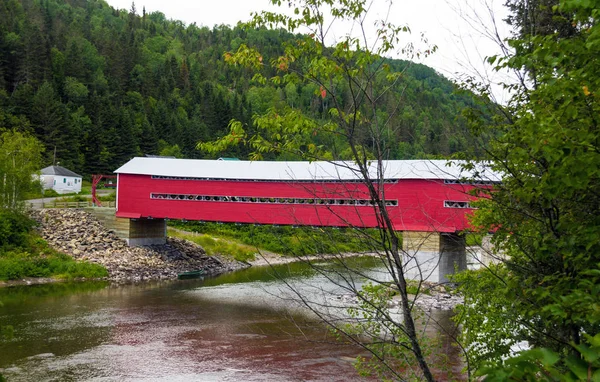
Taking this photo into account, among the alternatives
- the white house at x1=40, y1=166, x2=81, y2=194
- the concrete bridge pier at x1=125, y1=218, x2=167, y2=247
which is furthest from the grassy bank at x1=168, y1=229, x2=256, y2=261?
the white house at x1=40, y1=166, x2=81, y2=194

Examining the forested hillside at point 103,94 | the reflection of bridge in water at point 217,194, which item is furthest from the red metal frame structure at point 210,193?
the forested hillside at point 103,94

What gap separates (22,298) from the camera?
17500 millimetres

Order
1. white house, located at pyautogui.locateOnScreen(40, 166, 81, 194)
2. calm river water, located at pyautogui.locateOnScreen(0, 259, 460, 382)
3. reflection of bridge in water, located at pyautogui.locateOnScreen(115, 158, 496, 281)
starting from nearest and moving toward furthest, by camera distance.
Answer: calm river water, located at pyautogui.locateOnScreen(0, 259, 460, 382) < reflection of bridge in water, located at pyautogui.locateOnScreen(115, 158, 496, 281) < white house, located at pyautogui.locateOnScreen(40, 166, 81, 194)

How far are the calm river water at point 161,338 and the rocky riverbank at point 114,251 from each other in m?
3.43

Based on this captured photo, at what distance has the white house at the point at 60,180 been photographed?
37094mm

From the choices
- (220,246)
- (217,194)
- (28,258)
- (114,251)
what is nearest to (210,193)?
(217,194)

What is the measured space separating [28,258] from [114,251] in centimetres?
391

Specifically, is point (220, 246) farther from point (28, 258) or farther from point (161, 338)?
point (161, 338)

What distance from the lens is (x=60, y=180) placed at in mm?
37781

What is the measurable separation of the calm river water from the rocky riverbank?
11.3ft

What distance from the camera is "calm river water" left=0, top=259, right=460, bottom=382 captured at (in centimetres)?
1042

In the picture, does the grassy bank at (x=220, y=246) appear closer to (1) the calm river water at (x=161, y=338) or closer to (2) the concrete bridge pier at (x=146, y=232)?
(2) the concrete bridge pier at (x=146, y=232)

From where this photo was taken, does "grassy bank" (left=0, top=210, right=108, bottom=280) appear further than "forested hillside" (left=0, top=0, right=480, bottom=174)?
No

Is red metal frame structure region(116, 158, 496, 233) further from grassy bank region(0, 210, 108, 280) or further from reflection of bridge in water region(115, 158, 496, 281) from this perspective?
grassy bank region(0, 210, 108, 280)
